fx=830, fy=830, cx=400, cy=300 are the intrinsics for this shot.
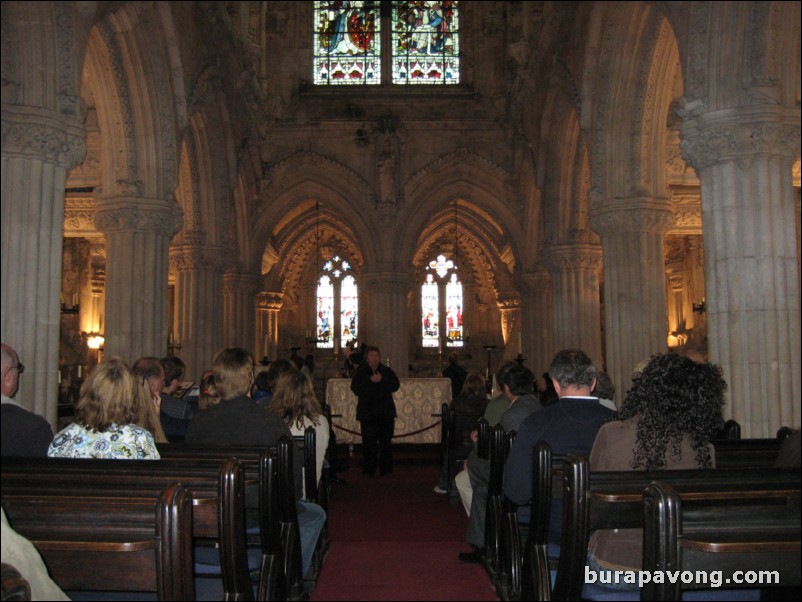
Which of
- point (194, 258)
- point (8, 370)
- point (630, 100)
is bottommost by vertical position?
point (8, 370)

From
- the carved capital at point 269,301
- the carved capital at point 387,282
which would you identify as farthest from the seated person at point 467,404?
the carved capital at point 269,301

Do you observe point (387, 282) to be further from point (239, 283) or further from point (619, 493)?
point (619, 493)

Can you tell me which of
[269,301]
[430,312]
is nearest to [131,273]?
[269,301]

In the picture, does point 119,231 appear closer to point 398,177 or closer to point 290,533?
point 290,533

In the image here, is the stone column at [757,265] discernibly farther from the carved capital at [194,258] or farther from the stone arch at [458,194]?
the stone arch at [458,194]

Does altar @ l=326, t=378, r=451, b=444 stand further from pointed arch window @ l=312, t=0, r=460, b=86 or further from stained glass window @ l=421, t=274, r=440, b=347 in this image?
stained glass window @ l=421, t=274, r=440, b=347

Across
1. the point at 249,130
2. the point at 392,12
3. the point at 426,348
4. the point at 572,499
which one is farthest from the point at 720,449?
the point at 426,348

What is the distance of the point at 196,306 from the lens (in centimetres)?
1661

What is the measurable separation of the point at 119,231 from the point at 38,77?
12.6 ft

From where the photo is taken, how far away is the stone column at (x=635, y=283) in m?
12.3

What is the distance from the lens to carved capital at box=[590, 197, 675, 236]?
487 inches

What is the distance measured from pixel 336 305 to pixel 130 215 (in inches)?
756

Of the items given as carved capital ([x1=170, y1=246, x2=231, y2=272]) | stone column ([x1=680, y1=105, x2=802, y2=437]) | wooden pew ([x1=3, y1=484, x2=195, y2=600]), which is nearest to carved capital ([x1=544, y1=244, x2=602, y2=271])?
carved capital ([x1=170, y1=246, x2=231, y2=272])

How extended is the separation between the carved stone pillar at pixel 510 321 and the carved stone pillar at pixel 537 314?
586 cm
